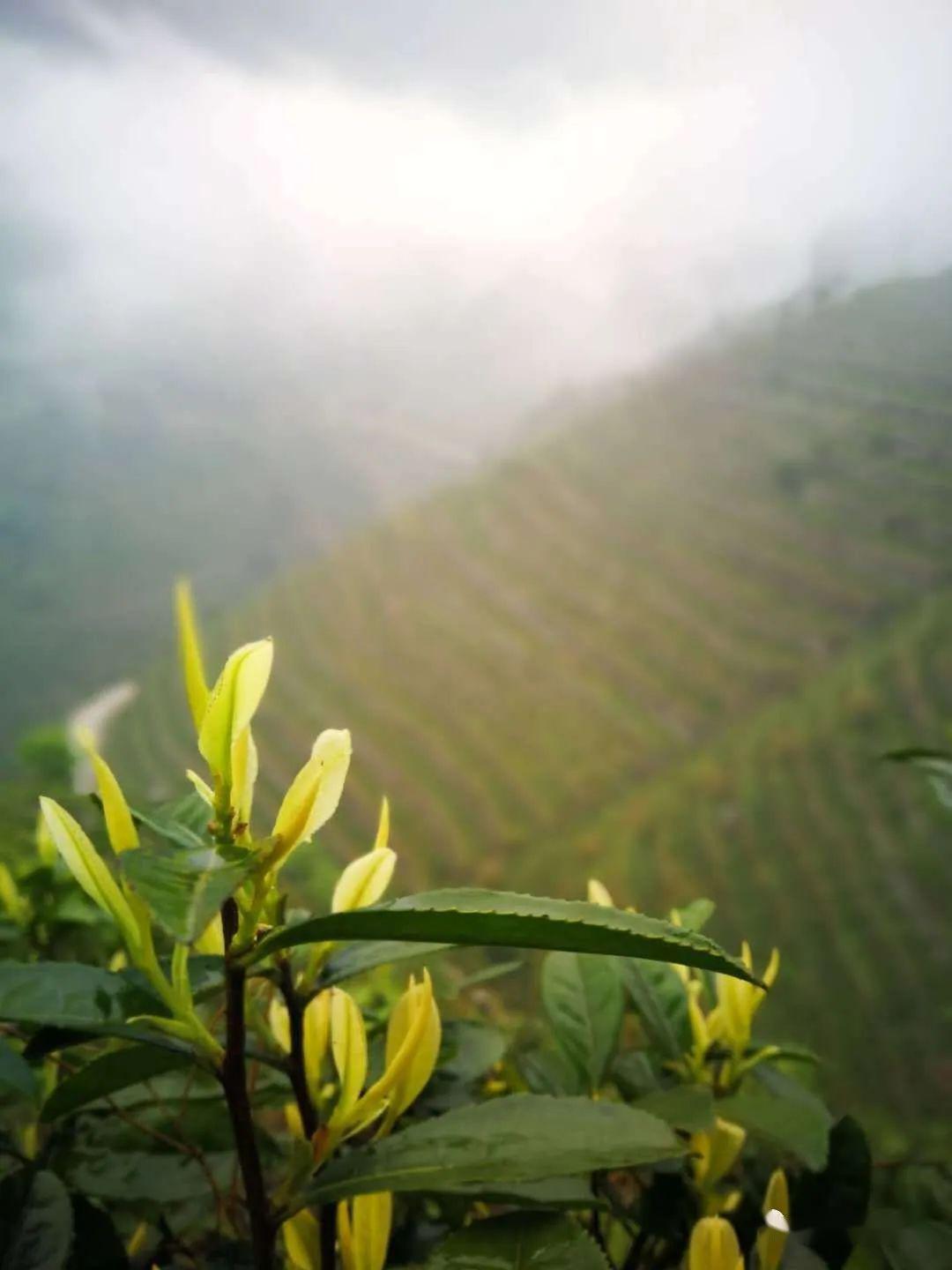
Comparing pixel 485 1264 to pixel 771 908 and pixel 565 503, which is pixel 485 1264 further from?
pixel 565 503

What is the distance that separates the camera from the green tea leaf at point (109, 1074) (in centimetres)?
19

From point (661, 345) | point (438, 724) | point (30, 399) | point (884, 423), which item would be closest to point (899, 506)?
point (884, 423)

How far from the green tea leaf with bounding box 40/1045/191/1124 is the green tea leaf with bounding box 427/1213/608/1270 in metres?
0.07

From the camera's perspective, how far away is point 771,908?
214 inches

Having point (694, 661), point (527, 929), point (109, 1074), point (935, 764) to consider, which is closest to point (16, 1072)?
point (109, 1074)

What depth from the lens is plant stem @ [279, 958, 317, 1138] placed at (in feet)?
0.63

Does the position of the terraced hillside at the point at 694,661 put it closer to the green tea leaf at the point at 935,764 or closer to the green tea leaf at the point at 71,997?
the green tea leaf at the point at 935,764

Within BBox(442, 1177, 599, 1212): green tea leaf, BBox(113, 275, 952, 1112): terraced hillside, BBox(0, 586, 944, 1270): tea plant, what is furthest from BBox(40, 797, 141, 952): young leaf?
BBox(113, 275, 952, 1112): terraced hillside

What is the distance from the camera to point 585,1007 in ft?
0.97

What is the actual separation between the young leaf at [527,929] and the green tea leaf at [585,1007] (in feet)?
0.50

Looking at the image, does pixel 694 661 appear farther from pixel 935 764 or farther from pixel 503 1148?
pixel 503 1148

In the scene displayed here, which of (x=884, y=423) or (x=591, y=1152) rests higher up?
(x=591, y=1152)

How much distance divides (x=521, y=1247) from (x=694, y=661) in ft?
25.1

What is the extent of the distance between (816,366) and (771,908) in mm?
4051
